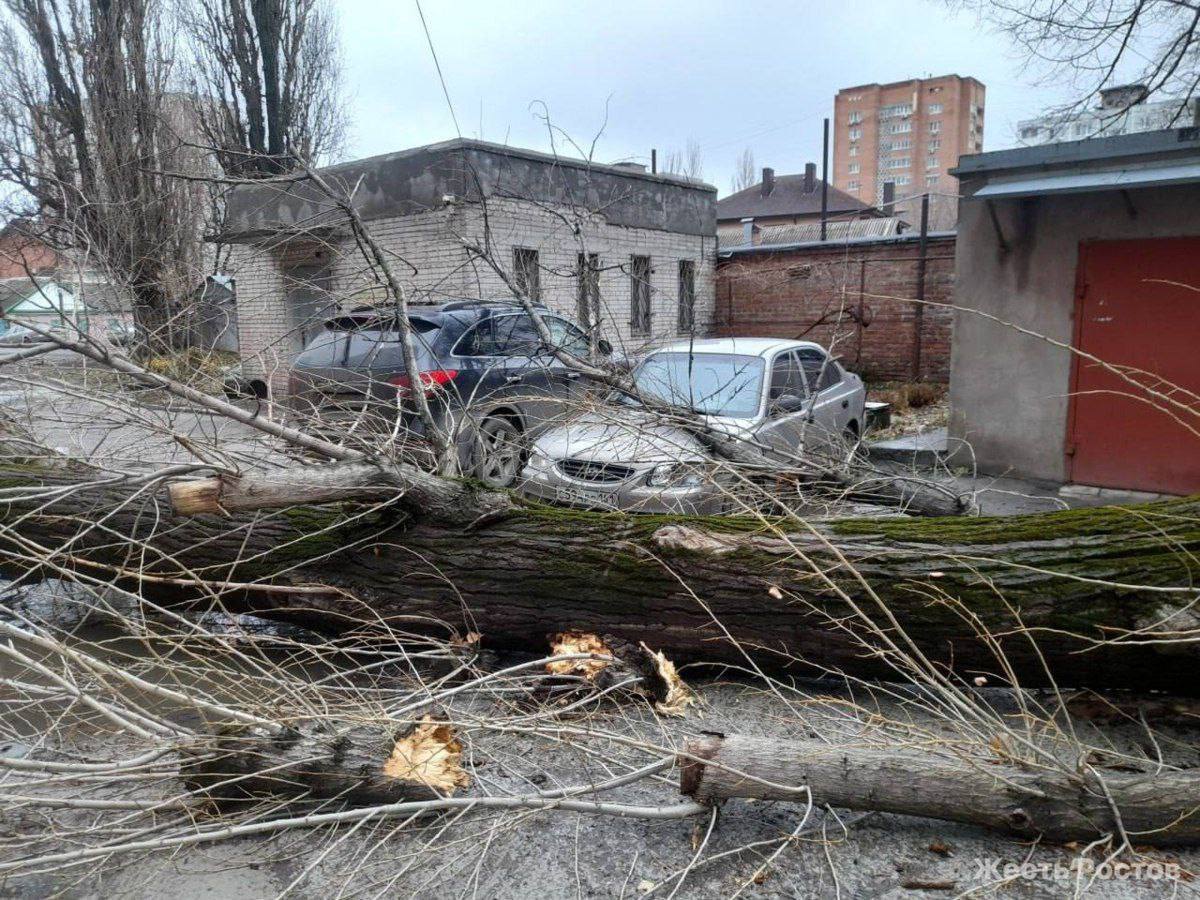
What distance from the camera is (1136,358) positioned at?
7.43 metres

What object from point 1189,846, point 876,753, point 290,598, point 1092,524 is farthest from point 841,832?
point 290,598

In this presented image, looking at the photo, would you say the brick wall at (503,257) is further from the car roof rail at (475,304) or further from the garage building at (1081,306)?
the garage building at (1081,306)

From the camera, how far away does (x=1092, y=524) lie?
11.0ft

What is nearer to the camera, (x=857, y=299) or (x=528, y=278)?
(x=528, y=278)

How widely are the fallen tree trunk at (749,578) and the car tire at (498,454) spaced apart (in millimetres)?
1282

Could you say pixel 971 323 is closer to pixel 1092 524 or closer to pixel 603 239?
pixel 1092 524

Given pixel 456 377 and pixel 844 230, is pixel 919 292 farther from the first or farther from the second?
pixel 456 377

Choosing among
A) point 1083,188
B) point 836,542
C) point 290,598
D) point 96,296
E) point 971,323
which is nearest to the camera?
point 836,542

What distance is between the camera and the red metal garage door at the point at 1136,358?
7145mm

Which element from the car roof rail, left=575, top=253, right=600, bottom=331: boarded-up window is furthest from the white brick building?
left=575, top=253, right=600, bottom=331: boarded-up window

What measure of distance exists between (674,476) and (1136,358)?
5.10 meters

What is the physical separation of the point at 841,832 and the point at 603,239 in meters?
12.5

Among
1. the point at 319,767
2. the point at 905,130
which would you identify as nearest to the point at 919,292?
the point at 319,767

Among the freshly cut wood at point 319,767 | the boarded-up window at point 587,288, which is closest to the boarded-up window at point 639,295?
the boarded-up window at point 587,288
